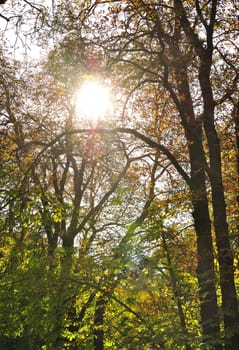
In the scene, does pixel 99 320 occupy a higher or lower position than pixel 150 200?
lower

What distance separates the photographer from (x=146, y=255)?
10.6 m

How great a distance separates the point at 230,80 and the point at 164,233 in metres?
4.03

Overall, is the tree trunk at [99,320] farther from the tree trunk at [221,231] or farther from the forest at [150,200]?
the tree trunk at [221,231]

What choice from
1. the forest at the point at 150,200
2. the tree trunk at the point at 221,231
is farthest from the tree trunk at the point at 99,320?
the tree trunk at the point at 221,231

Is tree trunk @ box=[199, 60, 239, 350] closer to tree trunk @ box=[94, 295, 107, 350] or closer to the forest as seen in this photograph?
the forest

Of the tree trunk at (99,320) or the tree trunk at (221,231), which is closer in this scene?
the tree trunk at (221,231)

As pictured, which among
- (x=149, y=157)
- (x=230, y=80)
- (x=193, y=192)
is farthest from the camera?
(x=149, y=157)

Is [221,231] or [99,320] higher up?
[221,231]

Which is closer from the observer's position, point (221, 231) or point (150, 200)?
point (221, 231)

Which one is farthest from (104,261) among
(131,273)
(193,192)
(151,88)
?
(151,88)

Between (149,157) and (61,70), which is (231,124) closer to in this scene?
(149,157)

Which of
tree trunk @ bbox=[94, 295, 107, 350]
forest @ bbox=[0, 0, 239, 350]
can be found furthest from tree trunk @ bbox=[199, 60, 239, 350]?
tree trunk @ bbox=[94, 295, 107, 350]

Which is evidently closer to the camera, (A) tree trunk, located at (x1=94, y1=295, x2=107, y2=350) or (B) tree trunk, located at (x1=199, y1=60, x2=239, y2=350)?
(B) tree trunk, located at (x1=199, y1=60, x2=239, y2=350)

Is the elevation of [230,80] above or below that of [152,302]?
above
